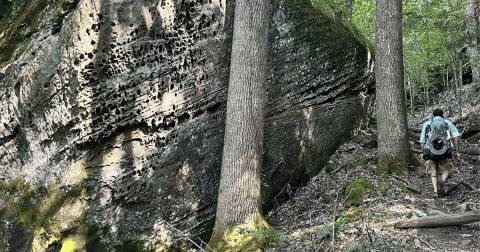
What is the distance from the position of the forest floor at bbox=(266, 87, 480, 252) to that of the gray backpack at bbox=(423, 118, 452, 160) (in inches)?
30.2

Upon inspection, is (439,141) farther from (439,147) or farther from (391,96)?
(391,96)

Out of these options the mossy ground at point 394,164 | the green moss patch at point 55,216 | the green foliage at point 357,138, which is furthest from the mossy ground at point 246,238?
the green foliage at point 357,138

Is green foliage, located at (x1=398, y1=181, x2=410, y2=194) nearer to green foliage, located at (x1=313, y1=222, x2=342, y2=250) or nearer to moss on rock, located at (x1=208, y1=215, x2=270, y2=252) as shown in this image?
green foliage, located at (x1=313, y1=222, x2=342, y2=250)

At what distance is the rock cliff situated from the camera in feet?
20.7

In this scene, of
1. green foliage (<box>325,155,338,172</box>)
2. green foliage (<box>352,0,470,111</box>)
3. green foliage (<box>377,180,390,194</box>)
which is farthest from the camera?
green foliage (<box>325,155,338,172</box>)

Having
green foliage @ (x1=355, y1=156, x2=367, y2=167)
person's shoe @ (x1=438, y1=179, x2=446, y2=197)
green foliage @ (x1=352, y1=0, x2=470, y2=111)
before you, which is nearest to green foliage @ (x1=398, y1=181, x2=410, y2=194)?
person's shoe @ (x1=438, y1=179, x2=446, y2=197)

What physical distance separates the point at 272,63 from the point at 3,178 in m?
5.89

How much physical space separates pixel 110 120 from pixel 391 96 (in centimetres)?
579

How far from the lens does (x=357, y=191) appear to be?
7379 mm

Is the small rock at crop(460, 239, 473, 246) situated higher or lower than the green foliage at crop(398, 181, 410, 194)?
higher

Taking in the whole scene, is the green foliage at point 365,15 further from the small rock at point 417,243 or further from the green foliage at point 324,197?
the small rock at point 417,243

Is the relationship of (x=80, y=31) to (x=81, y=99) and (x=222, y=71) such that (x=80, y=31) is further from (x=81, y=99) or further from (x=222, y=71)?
(x=222, y=71)

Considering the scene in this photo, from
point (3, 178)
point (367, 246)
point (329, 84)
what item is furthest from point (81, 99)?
point (329, 84)

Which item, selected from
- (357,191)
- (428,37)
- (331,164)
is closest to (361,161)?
(331,164)
